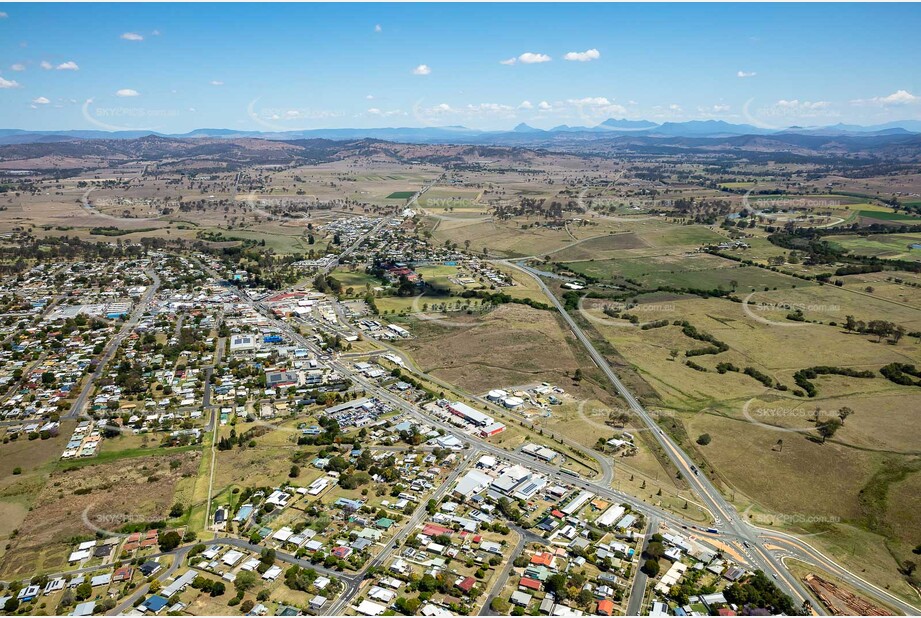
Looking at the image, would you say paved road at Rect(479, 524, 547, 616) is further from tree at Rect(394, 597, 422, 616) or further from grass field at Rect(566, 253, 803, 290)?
grass field at Rect(566, 253, 803, 290)

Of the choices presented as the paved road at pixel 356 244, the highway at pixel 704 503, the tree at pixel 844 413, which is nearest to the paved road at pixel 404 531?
the highway at pixel 704 503

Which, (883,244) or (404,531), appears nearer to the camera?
(404,531)

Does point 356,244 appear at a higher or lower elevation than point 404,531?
higher

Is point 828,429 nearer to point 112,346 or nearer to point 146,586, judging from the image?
point 146,586

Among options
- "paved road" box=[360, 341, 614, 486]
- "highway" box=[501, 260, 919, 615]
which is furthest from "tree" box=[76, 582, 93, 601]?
"highway" box=[501, 260, 919, 615]

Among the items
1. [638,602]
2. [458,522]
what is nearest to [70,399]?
[458,522]

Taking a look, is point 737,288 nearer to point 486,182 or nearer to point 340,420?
point 340,420

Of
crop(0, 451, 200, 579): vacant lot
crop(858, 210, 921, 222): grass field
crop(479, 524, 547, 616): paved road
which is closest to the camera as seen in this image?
crop(479, 524, 547, 616): paved road

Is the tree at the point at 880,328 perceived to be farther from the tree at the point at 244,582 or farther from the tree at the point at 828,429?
the tree at the point at 244,582

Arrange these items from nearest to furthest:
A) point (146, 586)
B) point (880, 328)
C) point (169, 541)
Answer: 1. point (146, 586)
2. point (169, 541)
3. point (880, 328)

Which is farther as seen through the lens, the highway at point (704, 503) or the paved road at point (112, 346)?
the paved road at point (112, 346)

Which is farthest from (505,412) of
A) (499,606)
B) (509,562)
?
(499,606)
